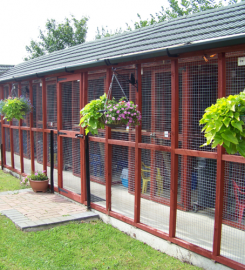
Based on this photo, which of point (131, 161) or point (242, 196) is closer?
point (242, 196)

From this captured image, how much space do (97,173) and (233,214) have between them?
280 centimetres

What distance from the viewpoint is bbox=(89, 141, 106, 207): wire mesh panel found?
584 centimetres

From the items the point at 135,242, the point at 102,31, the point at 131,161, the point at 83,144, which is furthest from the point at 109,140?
the point at 102,31

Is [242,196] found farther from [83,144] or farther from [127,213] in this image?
[83,144]

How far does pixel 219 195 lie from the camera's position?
140 inches

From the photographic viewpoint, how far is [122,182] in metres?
5.39

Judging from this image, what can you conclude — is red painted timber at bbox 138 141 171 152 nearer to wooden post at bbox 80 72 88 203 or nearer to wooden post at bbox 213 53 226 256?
wooden post at bbox 213 53 226 256

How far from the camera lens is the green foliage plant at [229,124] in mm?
2486

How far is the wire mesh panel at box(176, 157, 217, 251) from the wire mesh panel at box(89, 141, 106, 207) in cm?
156

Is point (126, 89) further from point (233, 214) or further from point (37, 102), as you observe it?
point (37, 102)

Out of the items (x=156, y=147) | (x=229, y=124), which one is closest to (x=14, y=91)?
(x=156, y=147)

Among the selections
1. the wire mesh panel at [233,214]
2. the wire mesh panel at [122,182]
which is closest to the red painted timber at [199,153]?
the wire mesh panel at [233,214]

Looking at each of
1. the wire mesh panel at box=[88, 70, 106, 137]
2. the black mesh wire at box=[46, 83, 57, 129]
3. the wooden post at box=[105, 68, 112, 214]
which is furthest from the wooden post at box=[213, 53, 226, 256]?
the black mesh wire at box=[46, 83, 57, 129]

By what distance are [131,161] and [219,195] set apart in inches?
80.5
